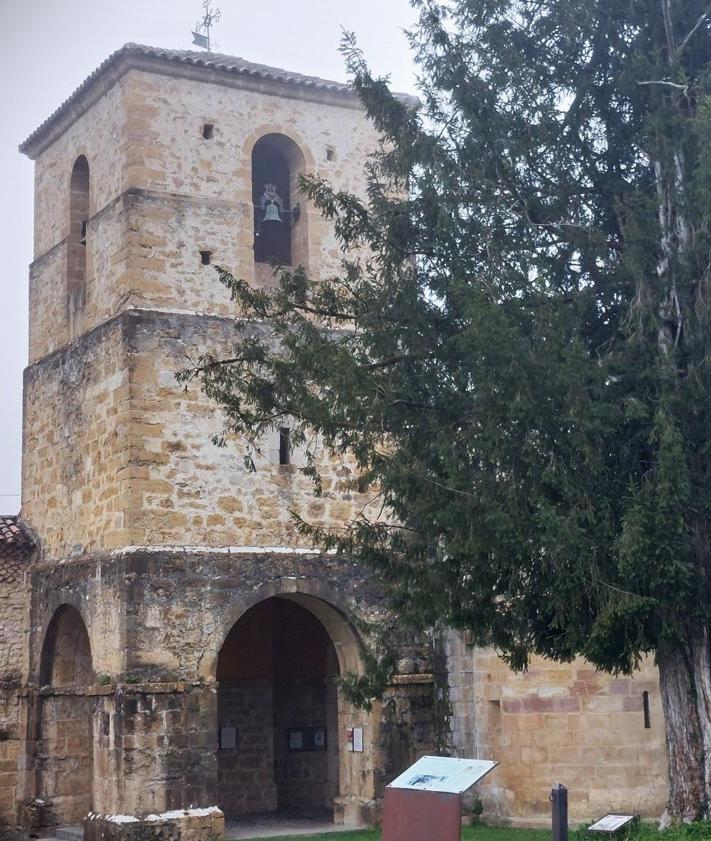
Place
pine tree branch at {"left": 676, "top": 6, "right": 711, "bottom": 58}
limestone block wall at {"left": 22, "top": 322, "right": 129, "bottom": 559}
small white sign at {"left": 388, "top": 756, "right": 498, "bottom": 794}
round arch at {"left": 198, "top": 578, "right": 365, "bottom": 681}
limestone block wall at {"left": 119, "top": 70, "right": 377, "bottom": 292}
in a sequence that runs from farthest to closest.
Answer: limestone block wall at {"left": 119, "top": 70, "right": 377, "bottom": 292}, limestone block wall at {"left": 22, "top": 322, "right": 129, "bottom": 559}, round arch at {"left": 198, "top": 578, "right": 365, "bottom": 681}, pine tree branch at {"left": 676, "top": 6, "right": 711, "bottom": 58}, small white sign at {"left": 388, "top": 756, "right": 498, "bottom": 794}

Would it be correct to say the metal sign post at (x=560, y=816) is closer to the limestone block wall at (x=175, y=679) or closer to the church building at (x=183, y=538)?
the church building at (x=183, y=538)

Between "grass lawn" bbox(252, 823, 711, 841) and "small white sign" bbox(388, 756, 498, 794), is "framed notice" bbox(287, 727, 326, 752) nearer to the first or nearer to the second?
"grass lawn" bbox(252, 823, 711, 841)

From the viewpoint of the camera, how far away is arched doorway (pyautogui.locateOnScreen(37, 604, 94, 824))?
666 inches

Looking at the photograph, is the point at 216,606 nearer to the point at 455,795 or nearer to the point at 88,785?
the point at 88,785

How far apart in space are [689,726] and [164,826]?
6.47m

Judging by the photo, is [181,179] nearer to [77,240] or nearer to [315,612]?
[77,240]

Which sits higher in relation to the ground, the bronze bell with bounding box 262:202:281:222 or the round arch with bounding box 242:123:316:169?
the round arch with bounding box 242:123:316:169

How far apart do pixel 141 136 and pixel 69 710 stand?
7.20 m

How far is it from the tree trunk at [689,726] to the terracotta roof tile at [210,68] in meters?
9.32

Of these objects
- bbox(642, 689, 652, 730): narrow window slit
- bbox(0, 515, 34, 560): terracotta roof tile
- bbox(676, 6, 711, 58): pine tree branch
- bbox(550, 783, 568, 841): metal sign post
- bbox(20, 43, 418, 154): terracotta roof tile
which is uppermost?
Answer: bbox(20, 43, 418, 154): terracotta roof tile

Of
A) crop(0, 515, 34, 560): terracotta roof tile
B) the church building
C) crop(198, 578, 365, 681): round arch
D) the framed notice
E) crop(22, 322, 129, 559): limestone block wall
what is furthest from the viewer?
the framed notice

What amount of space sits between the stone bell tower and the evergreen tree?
3.90 metres

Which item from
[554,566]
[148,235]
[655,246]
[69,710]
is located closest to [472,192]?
[655,246]

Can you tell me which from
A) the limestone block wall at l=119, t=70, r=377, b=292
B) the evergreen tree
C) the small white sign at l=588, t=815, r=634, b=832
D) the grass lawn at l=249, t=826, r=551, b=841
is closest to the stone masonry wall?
the limestone block wall at l=119, t=70, r=377, b=292
